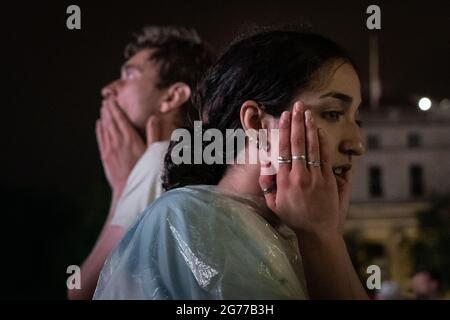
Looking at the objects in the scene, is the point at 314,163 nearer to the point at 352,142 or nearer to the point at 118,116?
the point at 352,142

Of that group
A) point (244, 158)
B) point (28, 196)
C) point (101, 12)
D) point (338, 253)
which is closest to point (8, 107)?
point (28, 196)

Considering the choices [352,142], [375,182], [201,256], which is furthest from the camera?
[375,182]

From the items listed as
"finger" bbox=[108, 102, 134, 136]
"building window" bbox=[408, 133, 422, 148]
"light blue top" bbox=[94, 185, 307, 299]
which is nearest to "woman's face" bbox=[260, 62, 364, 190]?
"light blue top" bbox=[94, 185, 307, 299]

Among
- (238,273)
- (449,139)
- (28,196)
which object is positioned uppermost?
(449,139)

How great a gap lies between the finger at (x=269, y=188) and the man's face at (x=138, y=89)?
0.43 metres

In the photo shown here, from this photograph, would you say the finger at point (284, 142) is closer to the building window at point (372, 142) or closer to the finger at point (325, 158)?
the finger at point (325, 158)

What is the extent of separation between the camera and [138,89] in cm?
150

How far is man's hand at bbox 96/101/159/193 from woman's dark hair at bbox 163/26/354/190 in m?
0.23

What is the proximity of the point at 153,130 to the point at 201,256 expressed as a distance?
462 millimetres

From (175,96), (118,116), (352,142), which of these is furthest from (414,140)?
(118,116)

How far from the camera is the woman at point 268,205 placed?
3.56 ft

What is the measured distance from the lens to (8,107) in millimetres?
1524
